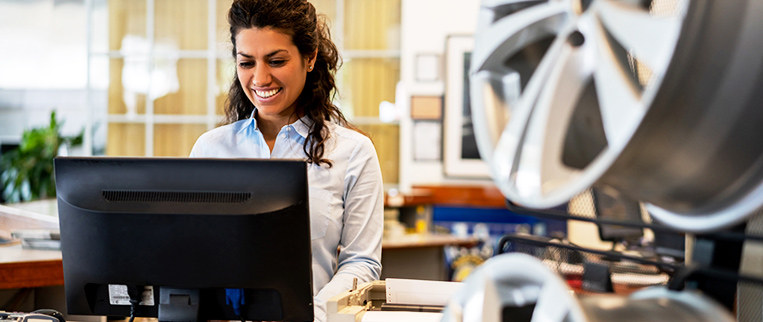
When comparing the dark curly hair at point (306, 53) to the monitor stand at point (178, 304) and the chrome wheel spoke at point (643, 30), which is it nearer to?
the monitor stand at point (178, 304)

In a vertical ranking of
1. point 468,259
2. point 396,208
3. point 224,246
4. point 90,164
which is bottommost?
point 468,259

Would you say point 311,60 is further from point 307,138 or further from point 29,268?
point 29,268

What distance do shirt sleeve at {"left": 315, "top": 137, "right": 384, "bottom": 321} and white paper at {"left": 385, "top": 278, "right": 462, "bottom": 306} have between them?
1.01 feet

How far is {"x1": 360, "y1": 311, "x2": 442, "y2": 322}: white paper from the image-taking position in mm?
1153

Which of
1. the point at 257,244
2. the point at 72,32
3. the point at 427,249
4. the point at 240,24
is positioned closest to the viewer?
the point at 257,244

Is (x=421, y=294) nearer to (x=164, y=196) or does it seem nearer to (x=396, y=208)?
(x=164, y=196)

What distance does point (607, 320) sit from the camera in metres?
0.60

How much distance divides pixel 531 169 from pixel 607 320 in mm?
145

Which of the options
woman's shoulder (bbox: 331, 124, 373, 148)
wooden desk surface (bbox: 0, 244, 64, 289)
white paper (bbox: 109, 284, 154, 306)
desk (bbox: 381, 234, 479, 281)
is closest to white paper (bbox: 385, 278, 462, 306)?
white paper (bbox: 109, 284, 154, 306)

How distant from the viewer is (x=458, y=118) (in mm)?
5793

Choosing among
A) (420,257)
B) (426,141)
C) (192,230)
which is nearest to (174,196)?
(192,230)

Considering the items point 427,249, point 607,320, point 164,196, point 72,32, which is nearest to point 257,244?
point 164,196

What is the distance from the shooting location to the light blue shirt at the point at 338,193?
167 cm

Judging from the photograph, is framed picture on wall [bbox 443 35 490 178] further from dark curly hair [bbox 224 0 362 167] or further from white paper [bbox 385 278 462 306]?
white paper [bbox 385 278 462 306]
